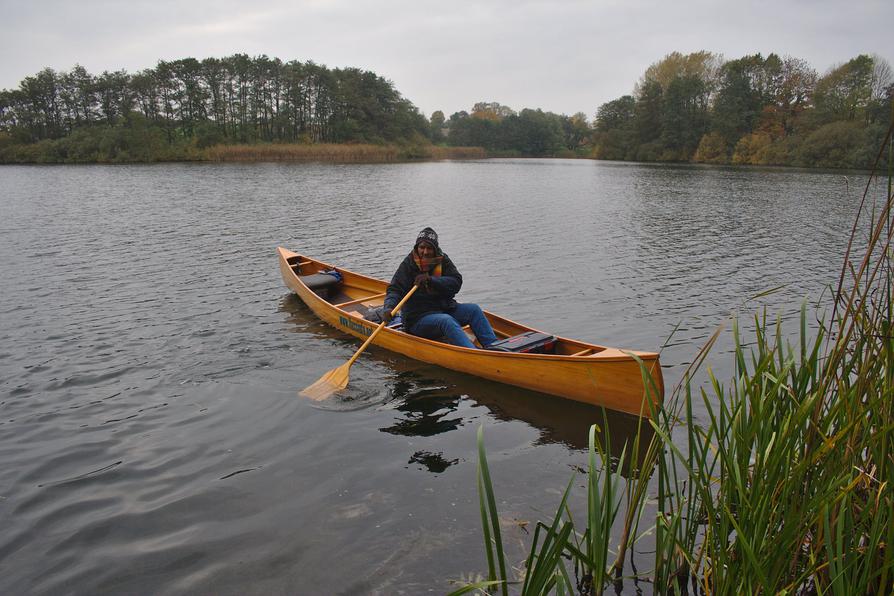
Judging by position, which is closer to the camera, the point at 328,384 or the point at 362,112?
the point at 328,384

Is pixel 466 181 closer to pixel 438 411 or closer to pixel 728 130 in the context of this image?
pixel 438 411

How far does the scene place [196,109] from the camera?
219 feet

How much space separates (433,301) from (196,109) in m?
69.1

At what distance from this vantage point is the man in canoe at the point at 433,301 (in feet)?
25.2

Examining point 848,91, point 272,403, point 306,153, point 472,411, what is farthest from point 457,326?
point 848,91

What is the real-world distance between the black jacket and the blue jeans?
0.12 metres

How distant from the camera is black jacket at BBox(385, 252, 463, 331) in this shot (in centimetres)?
785

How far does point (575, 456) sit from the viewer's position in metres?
5.87

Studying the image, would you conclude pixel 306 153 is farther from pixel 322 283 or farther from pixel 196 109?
pixel 322 283

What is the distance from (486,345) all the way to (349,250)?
31.3 ft

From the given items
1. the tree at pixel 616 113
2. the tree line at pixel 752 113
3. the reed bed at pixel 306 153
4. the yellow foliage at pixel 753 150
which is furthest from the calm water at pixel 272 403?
the tree at pixel 616 113

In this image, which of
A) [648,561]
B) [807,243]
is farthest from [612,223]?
[648,561]

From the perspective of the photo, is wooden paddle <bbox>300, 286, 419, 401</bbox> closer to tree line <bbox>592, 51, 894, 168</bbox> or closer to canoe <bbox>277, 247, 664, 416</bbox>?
canoe <bbox>277, 247, 664, 416</bbox>

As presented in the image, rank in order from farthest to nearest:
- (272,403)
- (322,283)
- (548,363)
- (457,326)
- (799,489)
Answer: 1. (322,283)
2. (457,326)
3. (272,403)
4. (548,363)
5. (799,489)
